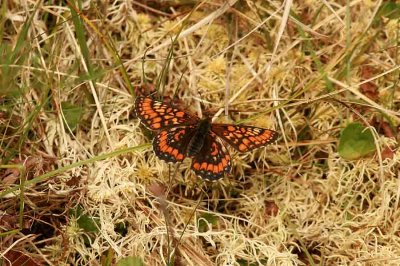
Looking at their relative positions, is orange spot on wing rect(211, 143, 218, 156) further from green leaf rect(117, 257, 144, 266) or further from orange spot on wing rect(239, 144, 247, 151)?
green leaf rect(117, 257, 144, 266)

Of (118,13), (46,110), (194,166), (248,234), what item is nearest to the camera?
(194,166)

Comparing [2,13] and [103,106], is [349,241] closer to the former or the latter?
[103,106]

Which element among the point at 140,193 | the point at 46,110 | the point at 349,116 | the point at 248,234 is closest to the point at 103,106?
the point at 46,110

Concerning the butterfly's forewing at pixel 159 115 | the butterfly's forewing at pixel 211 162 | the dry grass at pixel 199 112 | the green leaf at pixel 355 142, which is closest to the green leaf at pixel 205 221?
the dry grass at pixel 199 112

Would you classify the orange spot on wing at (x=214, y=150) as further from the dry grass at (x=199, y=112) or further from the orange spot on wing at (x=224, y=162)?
the dry grass at (x=199, y=112)

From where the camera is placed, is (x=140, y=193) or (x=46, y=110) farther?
(x=46, y=110)

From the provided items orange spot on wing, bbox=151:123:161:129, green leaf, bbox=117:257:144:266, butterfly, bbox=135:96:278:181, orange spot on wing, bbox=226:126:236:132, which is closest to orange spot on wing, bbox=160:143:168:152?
butterfly, bbox=135:96:278:181

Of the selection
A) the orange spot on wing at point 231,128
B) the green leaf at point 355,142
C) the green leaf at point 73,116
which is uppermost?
the orange spot on wing at point 231,128

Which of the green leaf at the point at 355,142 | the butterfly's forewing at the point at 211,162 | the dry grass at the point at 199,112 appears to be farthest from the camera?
the green leaf at the point at 355,142
